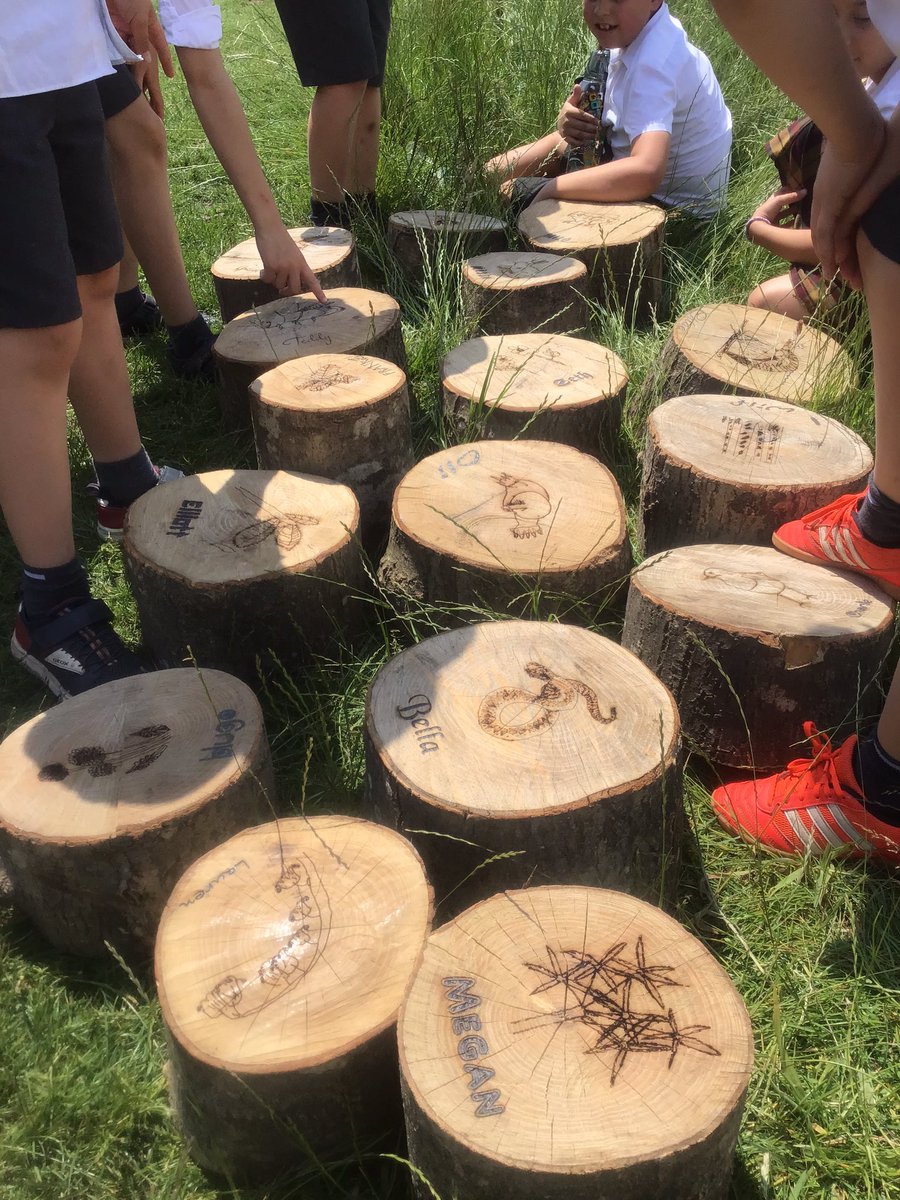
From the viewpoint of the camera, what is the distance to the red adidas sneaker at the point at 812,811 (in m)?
1.89

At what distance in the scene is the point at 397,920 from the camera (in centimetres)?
149

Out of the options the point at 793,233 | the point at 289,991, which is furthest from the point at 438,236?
the point at 289,991

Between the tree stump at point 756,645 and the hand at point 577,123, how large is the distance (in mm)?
2681

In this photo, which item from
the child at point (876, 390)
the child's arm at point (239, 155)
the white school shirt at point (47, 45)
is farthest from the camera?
the child's arm at point (239, 155)

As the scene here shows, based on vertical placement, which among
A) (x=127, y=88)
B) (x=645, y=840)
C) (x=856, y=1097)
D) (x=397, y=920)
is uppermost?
(x=127, y=88)

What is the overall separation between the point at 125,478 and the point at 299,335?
70 cm

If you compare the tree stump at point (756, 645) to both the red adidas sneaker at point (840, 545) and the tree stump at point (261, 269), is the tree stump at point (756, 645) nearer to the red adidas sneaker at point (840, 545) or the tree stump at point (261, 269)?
the red adidas sneaker at point (840, 545)

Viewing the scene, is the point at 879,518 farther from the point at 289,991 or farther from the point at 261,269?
the point at 261,269

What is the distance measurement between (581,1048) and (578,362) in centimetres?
208

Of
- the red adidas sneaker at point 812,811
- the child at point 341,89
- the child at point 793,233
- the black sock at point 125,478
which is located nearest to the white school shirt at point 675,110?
the child at point 793,233

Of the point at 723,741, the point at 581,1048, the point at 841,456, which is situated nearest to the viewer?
the point at 581,1048

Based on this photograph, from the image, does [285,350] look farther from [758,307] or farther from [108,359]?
[758,307]

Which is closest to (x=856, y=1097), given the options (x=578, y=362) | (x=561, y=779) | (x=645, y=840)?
(x=645, y=840)

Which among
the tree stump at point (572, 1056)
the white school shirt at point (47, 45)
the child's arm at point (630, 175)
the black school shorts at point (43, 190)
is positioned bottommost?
the tree stump at point (572, 1056)
